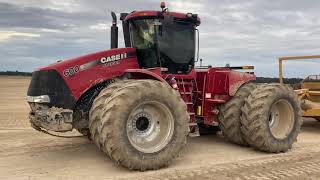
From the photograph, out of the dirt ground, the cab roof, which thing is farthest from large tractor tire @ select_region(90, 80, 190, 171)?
the cab roof

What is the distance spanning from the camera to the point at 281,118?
9414 mm

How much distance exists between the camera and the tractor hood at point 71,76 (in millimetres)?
7457

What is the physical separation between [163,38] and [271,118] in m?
2.66

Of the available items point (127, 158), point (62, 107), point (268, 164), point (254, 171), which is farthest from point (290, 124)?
point (62, 107)

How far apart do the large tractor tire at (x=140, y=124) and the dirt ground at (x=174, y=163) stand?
256mm

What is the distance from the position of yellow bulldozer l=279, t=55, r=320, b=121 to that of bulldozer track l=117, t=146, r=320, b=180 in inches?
136

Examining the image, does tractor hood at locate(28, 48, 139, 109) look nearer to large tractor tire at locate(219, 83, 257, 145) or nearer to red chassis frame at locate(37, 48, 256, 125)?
red chassis frame at locate(37, 48, 256, 125)

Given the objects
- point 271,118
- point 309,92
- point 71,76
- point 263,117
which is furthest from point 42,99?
point 309,92

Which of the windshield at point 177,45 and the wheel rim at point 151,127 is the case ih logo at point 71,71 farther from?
the windshield at point 177,45

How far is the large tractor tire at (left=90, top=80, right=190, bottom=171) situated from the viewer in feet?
22.5

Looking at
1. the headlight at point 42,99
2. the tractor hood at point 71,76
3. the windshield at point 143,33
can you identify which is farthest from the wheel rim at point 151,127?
the windshield at point 143,33

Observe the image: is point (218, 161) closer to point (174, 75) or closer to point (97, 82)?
point (174, 75)

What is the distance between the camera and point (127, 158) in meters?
6.95

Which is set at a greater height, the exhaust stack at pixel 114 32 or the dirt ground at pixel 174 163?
the exhaust stack at pixel 114 32
